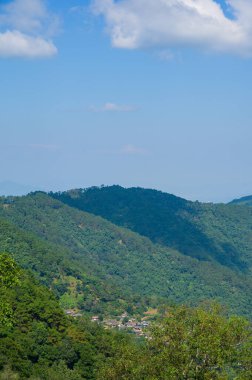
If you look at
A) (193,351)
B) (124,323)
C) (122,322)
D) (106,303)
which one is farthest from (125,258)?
(193,351)

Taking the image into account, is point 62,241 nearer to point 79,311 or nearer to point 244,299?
point 244,299

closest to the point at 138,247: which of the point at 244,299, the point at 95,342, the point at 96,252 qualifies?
the point at 96,252

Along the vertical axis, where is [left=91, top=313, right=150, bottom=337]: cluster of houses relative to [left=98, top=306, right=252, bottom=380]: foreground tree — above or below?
below

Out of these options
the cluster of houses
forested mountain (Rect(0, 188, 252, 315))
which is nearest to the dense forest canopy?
forested mountain (Rect(0, 188, 252, 315))

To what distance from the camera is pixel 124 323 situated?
10256 cm

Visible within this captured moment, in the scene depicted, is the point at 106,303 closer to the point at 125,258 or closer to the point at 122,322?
the point at 122,322

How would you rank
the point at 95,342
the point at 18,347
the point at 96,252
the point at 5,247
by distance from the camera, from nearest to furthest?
1. the point at 18,347
2. the point at 95,342
3. the point at 5,247
4. the point at 96,252

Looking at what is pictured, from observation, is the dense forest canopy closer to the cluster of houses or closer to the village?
the village

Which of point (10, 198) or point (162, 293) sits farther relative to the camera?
point (10, 198)

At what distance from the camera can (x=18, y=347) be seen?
5031 cm

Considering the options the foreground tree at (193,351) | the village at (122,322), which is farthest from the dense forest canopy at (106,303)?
the village at (122,322)

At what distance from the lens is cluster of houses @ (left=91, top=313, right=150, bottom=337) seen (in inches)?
3817

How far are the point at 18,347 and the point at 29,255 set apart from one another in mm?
62214

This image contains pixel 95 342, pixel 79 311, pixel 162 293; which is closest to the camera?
pixel 95 342
